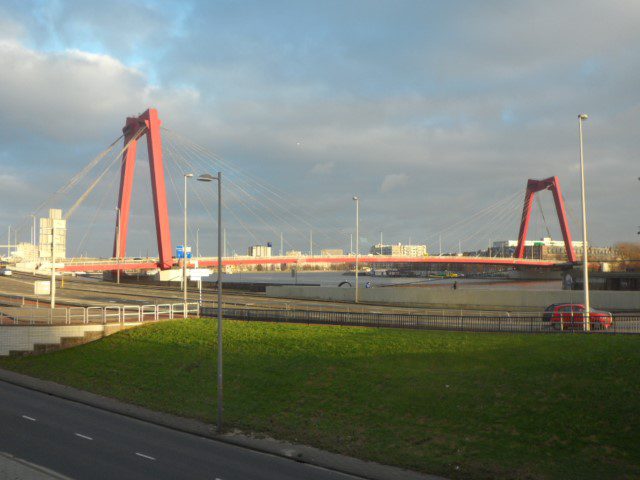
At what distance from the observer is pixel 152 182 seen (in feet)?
208

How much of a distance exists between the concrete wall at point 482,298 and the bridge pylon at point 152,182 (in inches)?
680

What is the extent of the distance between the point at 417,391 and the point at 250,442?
537cm

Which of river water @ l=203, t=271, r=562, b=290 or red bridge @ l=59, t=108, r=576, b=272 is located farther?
river water @ l=203, t=271, r=562, b=290

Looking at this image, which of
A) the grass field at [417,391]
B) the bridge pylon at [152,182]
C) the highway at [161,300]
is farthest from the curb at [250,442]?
the bridge pylon at [152,182]

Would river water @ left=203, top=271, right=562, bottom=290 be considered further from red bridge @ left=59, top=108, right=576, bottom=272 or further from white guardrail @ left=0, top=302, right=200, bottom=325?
white guardrail @ left=0, top=302, right=200, bottom=325

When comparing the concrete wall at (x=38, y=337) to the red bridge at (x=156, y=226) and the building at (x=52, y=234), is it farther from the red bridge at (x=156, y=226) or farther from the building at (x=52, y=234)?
the red bridge at (x=156, y=226)

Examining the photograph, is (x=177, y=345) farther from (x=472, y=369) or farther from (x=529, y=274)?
(x=529, y=274)

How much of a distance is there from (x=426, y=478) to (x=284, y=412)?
6296 mm

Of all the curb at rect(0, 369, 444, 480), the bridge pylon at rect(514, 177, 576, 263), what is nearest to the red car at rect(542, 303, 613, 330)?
the curb at rect(0, 369, 444, 480)

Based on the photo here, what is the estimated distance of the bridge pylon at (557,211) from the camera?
98.7 metres

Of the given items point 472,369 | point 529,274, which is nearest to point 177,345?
point 472,369

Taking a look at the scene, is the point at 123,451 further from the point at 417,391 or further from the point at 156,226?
the point at 156,226

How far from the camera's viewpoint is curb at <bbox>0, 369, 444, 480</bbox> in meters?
13.4

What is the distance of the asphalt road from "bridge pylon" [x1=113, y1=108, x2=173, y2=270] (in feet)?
144
